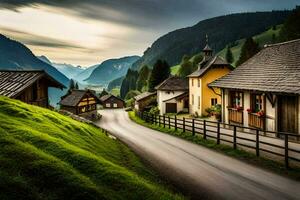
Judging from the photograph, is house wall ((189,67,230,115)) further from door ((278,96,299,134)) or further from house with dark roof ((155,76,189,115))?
door ((278,96,299,134))

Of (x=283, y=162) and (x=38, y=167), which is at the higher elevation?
(x=38, y=167)

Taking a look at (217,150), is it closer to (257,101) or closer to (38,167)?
(257,101)

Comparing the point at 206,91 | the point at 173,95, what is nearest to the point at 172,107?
the point at 173,95

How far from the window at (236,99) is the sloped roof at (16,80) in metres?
16.5

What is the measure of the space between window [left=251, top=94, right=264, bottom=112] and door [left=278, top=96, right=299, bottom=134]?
2.83 metres

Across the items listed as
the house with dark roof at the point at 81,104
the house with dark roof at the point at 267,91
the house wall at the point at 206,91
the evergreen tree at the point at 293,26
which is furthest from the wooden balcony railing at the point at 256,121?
the evergreen tree at the point at 293,26

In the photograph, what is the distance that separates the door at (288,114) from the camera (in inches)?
820

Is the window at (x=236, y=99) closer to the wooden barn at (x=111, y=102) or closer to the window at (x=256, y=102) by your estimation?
the window at (x=256, y=102)

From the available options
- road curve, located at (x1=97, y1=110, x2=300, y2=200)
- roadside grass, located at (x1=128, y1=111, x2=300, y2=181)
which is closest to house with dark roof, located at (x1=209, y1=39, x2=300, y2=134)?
roadside grass, located at (x1=128, y1=111, x2=300, y2=181)

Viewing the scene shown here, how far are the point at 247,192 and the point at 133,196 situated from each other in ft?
16.8

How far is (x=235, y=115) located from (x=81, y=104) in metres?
42.7

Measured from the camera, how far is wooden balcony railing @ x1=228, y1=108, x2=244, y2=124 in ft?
91.2

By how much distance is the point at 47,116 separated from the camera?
17078 mm

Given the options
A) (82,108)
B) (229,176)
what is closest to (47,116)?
(229,176)
